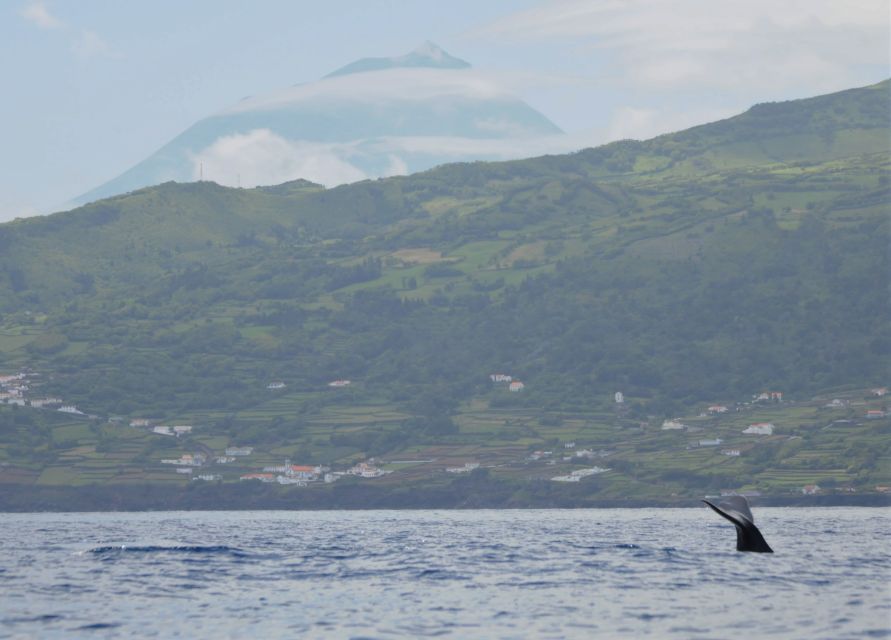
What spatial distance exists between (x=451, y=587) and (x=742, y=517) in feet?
35.1

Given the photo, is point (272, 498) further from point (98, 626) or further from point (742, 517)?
point (98, 626)

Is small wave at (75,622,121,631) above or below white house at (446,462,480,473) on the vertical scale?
below

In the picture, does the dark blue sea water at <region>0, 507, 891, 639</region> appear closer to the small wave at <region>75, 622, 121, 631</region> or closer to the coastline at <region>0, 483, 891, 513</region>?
the small wave at <region>75, 622, 121, 631</region>

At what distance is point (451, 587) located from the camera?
53281 mm

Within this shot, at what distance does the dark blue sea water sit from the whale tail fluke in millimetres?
804

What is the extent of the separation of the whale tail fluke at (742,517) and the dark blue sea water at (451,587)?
31.6 inches

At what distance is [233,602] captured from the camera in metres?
49.3

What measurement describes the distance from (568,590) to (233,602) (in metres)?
11.3

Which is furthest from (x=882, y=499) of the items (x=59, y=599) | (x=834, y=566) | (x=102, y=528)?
(x=59, y=599)

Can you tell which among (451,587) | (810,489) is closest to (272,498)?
(810,489)

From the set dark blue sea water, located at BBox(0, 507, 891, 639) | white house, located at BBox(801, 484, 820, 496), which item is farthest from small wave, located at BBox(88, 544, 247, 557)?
white house, located at BBox(801, 484, 820, 496)

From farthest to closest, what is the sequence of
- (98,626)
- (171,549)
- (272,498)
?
1. (272,498)
2. (171,549)
3. (98,626)

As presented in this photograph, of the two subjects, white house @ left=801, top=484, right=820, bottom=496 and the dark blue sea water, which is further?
white house @ left=801, top=484, right=820, bottom=496

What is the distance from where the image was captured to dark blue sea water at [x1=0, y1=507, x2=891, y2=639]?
139ft
